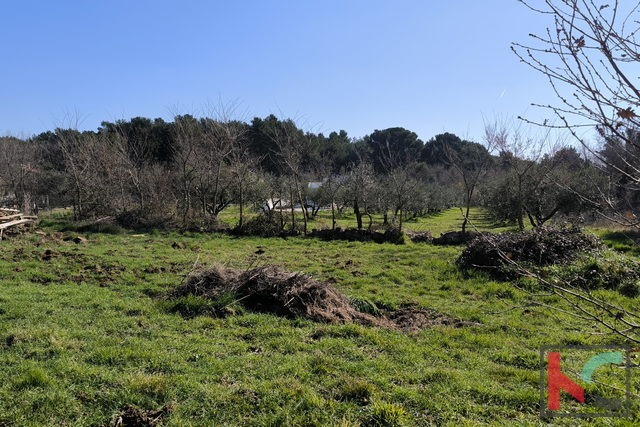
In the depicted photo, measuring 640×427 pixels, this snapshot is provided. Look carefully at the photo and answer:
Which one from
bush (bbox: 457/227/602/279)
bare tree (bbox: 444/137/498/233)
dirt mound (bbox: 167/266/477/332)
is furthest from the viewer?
bare tree (bbox: 444/137/498/233)

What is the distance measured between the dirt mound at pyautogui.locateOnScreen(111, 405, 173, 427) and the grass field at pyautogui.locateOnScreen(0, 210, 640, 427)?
0.11 metres

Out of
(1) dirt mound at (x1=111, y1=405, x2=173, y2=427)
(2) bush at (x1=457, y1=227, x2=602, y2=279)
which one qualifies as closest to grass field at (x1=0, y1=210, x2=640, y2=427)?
(1) dirt mound at (x1=111, y1=405, x2=173, y2=427)

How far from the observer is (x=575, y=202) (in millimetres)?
17125

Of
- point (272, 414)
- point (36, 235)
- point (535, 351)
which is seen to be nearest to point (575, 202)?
point (535, 351)

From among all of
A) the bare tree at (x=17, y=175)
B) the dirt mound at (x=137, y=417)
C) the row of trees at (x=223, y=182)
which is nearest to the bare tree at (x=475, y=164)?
the row of trees at (x=223, y=182)

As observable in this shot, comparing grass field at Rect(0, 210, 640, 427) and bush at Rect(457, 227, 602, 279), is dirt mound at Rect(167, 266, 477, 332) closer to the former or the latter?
grass field at Rect(0, 210, 640, 427)

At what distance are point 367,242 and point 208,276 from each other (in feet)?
29.4

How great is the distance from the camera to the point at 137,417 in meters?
2.98

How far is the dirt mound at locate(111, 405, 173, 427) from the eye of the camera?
293 cm

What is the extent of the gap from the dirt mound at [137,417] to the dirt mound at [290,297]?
9.18 feet

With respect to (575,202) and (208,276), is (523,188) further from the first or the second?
(208,276)

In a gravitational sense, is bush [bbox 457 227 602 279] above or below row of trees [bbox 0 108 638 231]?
below

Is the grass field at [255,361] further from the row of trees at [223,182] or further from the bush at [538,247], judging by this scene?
the row of trees at [223,182]

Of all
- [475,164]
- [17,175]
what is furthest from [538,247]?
[17,175]
